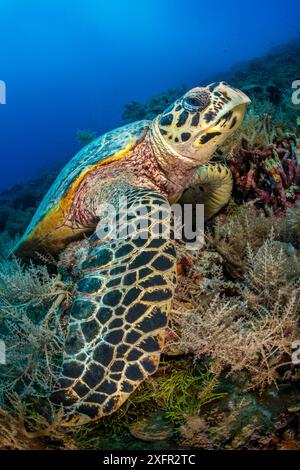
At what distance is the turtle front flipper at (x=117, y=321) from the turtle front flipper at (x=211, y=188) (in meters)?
1.31

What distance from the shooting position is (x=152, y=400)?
187 centimetres

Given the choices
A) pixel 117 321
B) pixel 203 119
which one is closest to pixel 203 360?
pixel 117 321

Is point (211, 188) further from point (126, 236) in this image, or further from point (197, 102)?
point (126, 236)

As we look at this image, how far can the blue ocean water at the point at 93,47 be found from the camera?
9519cm

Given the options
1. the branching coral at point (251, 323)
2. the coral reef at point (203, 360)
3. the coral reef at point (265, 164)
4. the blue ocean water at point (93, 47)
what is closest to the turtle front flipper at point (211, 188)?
the coral reef at point (265, 164)

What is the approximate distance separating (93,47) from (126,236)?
147017mm

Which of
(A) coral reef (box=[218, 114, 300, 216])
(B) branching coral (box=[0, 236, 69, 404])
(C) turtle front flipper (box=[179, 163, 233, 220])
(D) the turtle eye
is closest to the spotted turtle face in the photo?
(D) the turtle eye

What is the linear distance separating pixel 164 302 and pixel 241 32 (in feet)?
395

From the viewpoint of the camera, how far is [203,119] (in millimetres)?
2641

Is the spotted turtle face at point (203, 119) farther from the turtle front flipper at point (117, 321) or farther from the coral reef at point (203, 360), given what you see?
the turtle front flipper at point (117, 321)

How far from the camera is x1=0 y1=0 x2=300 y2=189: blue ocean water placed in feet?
312

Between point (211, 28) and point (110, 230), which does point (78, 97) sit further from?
point (110, 230)

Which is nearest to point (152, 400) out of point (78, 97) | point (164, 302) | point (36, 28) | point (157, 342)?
point (157, 342)

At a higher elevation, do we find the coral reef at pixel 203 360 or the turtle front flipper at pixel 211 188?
the turtle front flipper at pixel 211 188
